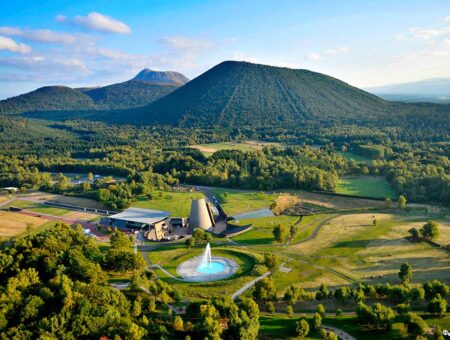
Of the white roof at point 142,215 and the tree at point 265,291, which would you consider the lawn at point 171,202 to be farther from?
the tree at point 265,291

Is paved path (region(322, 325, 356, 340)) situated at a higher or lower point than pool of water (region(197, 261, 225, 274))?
lower

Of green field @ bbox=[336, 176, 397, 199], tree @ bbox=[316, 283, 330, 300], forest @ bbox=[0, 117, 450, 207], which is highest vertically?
forest @ bbox=[0, 117, 450, 207]

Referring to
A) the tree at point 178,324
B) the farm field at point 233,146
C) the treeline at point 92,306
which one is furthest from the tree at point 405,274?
the farm field at point 233,146

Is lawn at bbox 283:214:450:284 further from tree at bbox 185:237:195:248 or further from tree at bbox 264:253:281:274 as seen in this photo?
tree at bbox 185:237:195:248

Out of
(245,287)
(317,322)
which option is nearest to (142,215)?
(245,287)

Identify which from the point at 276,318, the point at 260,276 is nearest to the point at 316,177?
the point at 260,276

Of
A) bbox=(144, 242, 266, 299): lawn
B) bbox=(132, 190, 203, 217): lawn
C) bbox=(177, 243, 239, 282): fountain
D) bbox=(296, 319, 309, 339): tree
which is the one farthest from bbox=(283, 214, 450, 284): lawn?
bbox=(132, 190, 203, 217): lawn

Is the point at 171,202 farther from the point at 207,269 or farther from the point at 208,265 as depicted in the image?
the point at 207,269
